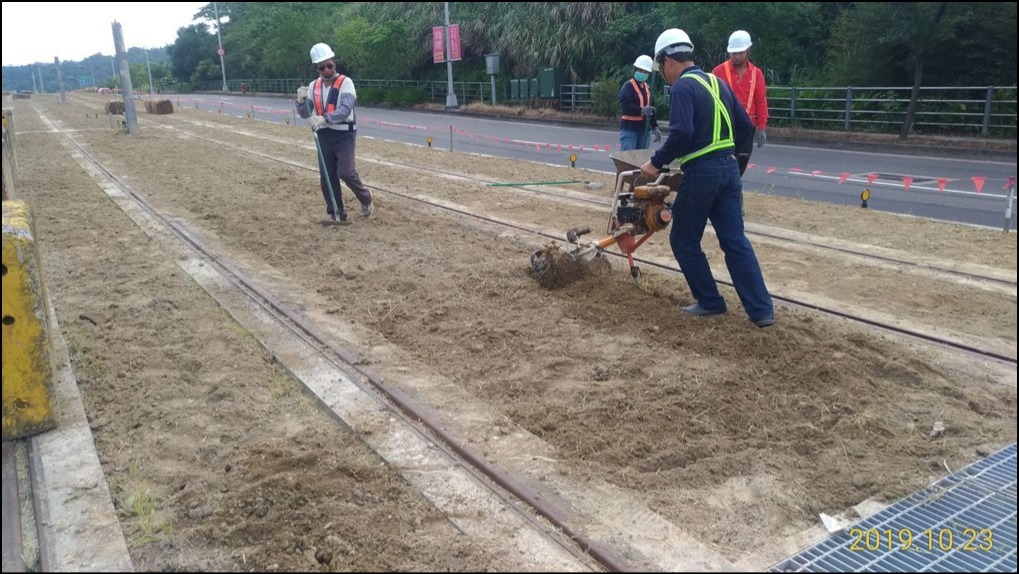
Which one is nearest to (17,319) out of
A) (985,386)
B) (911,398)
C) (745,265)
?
(745,265)

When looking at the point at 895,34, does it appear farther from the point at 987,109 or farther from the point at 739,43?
the point at 739,43

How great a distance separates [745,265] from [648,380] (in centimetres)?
117

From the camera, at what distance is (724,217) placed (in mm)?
5172

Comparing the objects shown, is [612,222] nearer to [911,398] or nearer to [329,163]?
[911,398]

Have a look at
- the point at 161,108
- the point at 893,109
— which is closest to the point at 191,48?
the point at 161,108

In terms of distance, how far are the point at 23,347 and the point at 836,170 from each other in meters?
13.7

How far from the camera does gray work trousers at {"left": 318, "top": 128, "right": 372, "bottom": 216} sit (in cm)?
870

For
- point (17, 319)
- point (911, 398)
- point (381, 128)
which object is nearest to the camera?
point (17, 319)

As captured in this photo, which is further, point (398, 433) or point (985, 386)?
point (985, 386)

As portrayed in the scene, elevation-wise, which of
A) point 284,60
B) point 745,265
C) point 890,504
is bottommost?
point 890,504

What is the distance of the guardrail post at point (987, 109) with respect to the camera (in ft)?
51.4

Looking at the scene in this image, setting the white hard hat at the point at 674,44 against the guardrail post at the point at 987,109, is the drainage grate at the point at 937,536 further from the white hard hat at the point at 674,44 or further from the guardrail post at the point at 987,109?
the guardrail post at the point at 987,109

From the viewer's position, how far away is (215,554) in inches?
120

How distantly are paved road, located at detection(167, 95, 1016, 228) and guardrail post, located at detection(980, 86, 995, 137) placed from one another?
1.22 metres
